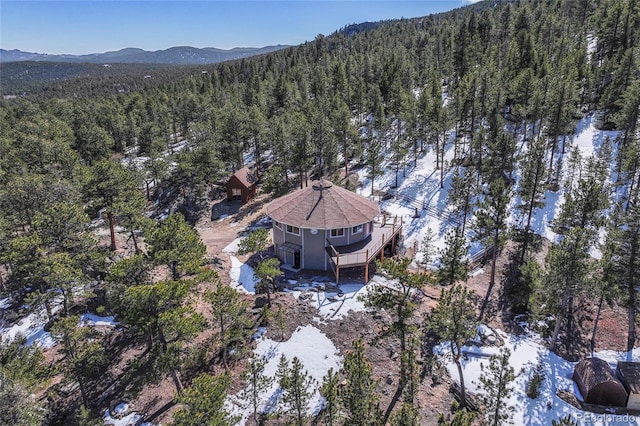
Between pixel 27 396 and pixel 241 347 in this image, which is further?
pixel 241 347

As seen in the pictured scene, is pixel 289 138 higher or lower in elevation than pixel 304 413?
higher

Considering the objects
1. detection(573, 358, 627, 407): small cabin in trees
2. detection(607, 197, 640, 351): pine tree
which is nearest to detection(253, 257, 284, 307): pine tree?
detection(573, 358, 627, 407): small cabin in trees

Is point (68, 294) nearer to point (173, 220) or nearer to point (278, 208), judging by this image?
point (173, 220)

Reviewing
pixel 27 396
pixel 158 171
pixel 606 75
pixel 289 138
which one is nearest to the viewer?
pixel 27 396

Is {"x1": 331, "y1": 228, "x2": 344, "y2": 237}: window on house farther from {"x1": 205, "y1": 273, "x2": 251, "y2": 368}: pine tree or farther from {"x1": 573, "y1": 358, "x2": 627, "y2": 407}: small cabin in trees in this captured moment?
{"x1": 573, "y1": 358, "x2": 627, "y2": 407}: small cabin in trees

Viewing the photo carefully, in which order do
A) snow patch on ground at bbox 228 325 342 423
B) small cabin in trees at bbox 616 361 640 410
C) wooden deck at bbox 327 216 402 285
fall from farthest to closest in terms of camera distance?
wooden deck at bbox 327 216 402 285 < small cabin in trees at bbox 616 361 640 410 < snow patch on ground at bbox 228 325 342 423

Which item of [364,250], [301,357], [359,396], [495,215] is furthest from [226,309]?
[495,215]

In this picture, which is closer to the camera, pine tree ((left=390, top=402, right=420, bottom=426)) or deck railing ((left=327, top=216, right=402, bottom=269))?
pine tree ((left=390, top=402, right=420, bottom=426))

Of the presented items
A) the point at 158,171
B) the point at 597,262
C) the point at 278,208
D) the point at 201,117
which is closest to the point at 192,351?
the point at 278,208
